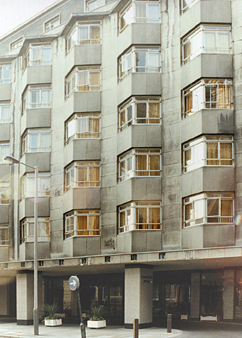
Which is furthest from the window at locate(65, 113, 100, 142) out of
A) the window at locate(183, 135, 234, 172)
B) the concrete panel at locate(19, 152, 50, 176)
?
the window at locate(183, 135, 234, 172)

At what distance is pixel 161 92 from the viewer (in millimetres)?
27375

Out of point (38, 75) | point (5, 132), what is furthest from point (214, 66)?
point (5, 132)

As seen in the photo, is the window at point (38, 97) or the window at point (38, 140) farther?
the window at point (38, 97)

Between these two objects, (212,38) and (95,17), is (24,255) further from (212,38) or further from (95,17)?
(212,38)

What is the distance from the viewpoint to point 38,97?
111ft

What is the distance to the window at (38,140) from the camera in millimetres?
33125

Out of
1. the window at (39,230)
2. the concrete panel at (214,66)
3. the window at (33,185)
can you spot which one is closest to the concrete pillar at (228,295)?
the window at (39,230)

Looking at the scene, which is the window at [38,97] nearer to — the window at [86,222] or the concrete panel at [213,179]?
the window at [86,222]

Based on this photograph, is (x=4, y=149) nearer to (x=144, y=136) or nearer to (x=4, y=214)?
(x=4, y=214)

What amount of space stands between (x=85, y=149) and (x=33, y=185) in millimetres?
5372

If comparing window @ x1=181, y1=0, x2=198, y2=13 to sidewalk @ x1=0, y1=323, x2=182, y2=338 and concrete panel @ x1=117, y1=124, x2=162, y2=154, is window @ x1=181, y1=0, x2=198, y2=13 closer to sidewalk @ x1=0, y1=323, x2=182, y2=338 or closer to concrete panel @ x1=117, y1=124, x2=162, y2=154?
concrete panel @ x1=117, y1=124, x2=162, y2=154

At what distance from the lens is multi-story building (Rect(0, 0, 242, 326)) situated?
24.8 metres

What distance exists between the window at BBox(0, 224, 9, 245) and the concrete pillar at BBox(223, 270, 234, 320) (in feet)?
47.9

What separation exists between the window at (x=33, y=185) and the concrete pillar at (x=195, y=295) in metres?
10.1
